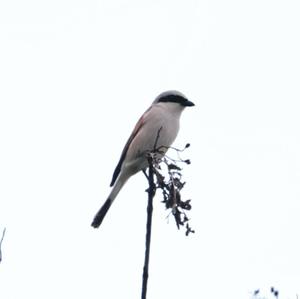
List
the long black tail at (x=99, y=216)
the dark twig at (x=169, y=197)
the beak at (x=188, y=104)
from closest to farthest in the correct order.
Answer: the dark twig at (x=169, y=197) → the long black tail at (x=99, y=216) → the beak at (x=188, y=104)

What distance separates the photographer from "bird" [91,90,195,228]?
5410mm

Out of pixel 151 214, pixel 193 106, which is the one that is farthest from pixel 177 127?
pixel 151 214

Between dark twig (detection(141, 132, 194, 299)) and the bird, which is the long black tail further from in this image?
dark twig (detection(141, 132, 194, 299))

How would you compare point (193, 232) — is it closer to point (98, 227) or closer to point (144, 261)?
point (144, 261)

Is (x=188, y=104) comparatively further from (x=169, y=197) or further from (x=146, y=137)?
(x=169, y=197)

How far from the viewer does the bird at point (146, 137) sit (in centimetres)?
541

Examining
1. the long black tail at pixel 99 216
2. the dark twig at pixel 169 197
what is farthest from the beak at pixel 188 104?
the dark twig at pixel 169 197

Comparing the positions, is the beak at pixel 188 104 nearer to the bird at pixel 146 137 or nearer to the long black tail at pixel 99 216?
the bird at pixel 146 137

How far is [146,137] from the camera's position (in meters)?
5.46

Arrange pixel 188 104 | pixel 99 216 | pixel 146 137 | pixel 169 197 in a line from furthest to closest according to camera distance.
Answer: pixel 188 104
pixel 146 137
pixel 99 216
pixel 169 197

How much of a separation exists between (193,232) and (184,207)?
139 millimetres

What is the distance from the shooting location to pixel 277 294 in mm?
3186

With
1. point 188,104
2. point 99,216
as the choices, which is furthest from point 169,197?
point 188,104

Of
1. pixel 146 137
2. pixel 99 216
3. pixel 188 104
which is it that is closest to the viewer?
pixel 99 216
